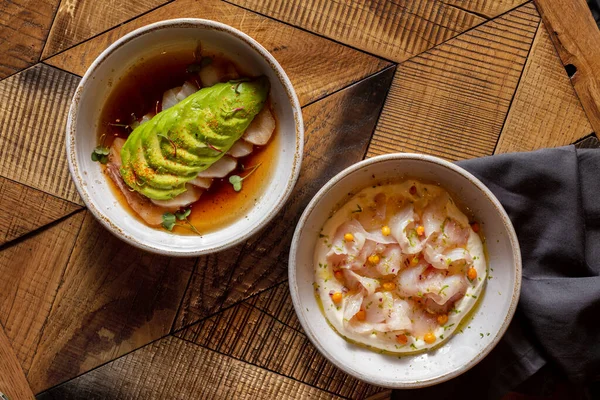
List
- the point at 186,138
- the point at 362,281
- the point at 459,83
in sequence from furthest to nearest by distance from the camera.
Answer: the point at 459,83, the point at 362,281, the point at 186,138

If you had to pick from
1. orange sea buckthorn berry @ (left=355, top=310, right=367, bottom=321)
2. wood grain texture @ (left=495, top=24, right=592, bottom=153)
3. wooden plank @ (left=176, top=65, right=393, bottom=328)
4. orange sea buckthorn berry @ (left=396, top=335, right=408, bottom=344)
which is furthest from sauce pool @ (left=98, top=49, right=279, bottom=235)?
wood grain texture @ (left=495, top=24, right=592, bottom=153)

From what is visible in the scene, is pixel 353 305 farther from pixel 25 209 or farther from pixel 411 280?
pixel 25 209

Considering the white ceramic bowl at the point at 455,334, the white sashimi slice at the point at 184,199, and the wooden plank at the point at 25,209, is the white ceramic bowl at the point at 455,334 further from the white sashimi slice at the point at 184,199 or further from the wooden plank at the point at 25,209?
the wooden plank at the point at 25,209

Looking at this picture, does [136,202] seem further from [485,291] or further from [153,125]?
[485,291]

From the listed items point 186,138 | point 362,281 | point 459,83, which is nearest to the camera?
point 186,138

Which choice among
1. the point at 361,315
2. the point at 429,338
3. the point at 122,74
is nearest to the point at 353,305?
the point at 361,315

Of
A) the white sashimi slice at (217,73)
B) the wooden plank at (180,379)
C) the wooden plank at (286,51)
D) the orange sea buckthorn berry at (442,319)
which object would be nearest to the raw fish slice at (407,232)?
the orange sea buckthorn berry at (442,319)
